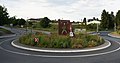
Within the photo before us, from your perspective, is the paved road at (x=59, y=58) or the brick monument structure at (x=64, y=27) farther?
the brick monument structure at (x=64, y=27)

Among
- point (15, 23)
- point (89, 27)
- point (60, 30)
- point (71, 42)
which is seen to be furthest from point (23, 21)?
point (71, 42)

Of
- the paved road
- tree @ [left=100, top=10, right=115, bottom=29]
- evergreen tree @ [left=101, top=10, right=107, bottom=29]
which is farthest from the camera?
tree @ [left=100, top=10, right=115, bottom=29]

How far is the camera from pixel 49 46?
2131 cm

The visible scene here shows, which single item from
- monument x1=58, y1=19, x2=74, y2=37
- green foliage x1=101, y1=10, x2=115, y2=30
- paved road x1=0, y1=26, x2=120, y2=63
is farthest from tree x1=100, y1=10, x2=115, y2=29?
paved road x1=0, y1=26, x2=120, y2=63

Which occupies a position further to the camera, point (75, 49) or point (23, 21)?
point (23, 21)

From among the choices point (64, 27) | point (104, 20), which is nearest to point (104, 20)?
point (104, 20)

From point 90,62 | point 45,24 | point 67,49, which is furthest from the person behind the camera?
point 45,24

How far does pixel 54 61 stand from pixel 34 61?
55.6 inches

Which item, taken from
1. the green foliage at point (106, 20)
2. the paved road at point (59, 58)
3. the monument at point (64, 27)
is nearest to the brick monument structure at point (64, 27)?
the monument at point (64, 27)

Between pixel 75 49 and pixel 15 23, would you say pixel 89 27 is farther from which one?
pixel 75 49

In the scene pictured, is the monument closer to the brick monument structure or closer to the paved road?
the brick monument structure

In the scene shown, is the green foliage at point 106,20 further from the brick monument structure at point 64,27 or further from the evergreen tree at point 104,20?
the brick monument structure at point 64,27

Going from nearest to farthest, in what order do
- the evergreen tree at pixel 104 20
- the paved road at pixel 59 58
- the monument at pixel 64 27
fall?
the paved road at pixel 59 58 → the monument at pixel 64 27 → the evergreen tree at pixel 104 20

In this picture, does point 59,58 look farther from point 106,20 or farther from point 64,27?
point 106,20
